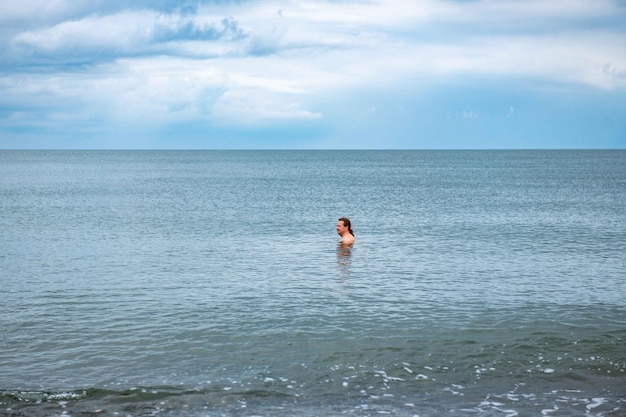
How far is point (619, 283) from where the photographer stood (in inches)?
968

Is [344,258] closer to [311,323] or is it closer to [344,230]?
[344,230]

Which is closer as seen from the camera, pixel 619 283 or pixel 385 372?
pixel 385 372

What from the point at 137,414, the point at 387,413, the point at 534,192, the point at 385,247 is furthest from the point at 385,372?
the point at 534,192

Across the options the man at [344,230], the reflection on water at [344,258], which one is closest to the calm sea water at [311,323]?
the reflection on water at [344,258]

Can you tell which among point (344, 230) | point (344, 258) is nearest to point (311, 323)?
point (344, 258)

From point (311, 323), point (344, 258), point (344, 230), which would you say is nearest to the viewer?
point (311, 323)

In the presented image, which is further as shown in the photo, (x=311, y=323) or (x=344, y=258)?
(x=344, y=258)

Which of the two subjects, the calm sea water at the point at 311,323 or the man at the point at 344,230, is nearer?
the calm sea water at the point at 311,323

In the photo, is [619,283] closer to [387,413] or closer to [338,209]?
[387,413]

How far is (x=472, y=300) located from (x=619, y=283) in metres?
6.51

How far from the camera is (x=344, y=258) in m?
29.8

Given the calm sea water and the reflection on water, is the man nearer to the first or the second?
the reflection on water

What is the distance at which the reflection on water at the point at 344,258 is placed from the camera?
26516mm

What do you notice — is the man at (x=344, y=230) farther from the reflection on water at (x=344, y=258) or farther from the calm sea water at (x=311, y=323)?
the calm sea water at (x=311, y=323)
